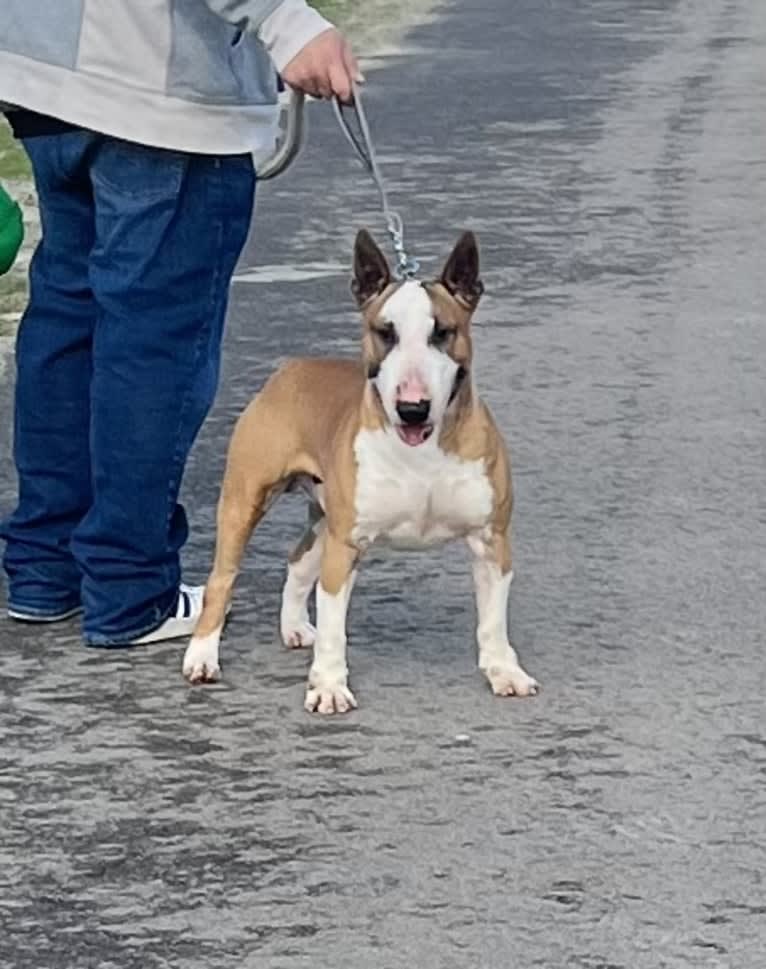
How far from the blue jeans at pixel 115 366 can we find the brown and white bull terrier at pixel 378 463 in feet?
0.61

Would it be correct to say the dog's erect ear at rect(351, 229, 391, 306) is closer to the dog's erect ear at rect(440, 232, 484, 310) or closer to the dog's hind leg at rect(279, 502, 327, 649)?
the dog's erect ear at rect(440, 232, 484, 310)

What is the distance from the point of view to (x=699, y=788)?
475 centimetres

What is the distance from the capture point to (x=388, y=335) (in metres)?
4.88

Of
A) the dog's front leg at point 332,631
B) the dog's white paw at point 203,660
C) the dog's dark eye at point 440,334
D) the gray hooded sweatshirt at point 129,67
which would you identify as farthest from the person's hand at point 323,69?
the dog's white paw at point 203,660

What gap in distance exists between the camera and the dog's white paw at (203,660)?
5.32 m

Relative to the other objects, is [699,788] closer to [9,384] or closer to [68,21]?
[68,21]

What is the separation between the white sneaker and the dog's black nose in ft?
2.89

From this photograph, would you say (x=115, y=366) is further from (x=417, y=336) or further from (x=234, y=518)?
(x=417, y=336)

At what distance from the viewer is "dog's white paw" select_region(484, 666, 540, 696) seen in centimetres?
522

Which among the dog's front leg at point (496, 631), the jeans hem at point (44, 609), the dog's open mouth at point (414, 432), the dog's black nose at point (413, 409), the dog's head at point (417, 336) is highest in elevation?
the dog's head at point (417, 336)

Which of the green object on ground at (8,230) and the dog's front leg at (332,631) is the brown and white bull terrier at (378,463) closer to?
the dog's front leg at (332,631)

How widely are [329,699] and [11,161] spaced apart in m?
6.93

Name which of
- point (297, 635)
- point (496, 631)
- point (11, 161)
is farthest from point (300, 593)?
point (11, 161)

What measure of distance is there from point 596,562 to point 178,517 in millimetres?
1025
